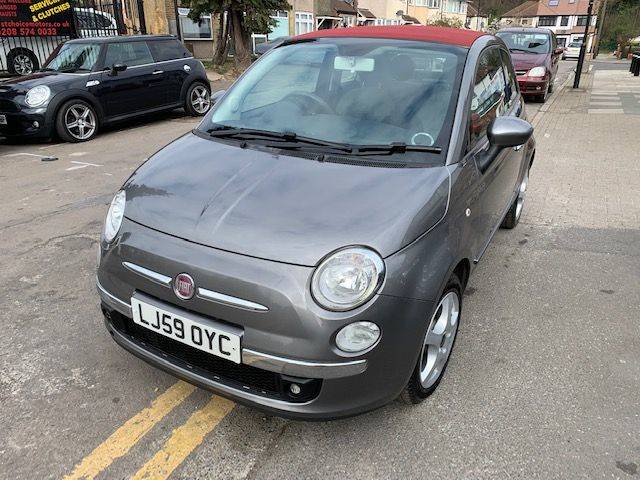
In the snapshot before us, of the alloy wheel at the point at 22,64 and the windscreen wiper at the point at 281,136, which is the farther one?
the alloy wheel at the point at 22,64

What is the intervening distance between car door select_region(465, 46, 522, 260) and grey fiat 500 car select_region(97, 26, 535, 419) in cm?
3

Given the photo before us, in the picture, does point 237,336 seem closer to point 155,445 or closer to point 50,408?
point 155,445

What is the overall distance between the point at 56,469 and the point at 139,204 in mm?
1190

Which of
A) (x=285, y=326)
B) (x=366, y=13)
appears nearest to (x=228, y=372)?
(x=285, y=326)

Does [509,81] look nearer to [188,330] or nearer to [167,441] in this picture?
[188,330]

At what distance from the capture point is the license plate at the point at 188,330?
2029mm

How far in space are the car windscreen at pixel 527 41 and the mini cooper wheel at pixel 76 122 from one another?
1022cm

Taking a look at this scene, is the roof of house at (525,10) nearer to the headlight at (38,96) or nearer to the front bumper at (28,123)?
the headlight at (38,96)

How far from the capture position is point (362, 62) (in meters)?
3.20

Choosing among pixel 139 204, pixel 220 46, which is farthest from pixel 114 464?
pixel 220 46

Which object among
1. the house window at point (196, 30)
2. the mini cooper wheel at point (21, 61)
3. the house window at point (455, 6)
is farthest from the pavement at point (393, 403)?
the house window at point (455, 6)

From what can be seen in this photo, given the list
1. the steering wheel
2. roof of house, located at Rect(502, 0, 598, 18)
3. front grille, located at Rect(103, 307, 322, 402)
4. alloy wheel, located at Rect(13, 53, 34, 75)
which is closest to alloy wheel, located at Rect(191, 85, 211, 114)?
alloy wheel, located at Rect(13, 53, 34, 75)

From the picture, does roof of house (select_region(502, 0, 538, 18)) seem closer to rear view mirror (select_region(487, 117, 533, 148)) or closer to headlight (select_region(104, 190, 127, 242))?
rear view mirror (select_region(487, 117, 533, 148))

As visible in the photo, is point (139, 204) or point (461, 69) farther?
point (461, 69)
